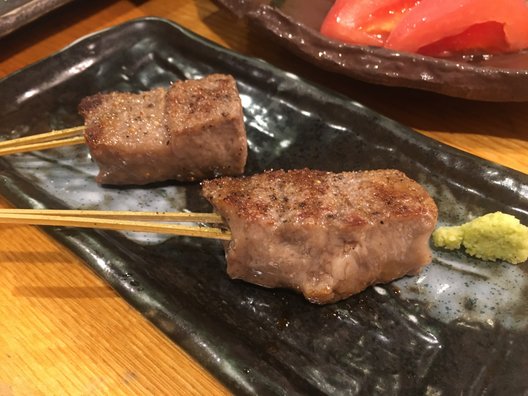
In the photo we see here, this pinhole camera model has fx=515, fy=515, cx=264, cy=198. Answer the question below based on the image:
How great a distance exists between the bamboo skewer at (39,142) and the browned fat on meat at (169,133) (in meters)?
0.12

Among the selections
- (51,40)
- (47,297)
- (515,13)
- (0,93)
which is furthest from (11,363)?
(515,13)

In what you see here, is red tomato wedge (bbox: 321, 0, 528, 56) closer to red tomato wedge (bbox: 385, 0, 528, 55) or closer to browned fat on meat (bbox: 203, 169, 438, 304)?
red tomato wedge (bbox: 385, 0, 528, 55)

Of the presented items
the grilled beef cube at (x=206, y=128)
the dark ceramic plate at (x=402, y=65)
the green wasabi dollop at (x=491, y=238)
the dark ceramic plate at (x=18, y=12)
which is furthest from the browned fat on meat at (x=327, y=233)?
the dark ceramic plate at (x=18, y=12)

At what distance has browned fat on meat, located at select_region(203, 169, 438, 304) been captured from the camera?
235 centimetres

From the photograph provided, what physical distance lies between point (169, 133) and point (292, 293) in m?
1.13

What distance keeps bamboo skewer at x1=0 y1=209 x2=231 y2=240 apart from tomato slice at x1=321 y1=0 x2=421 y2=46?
178 centimetres

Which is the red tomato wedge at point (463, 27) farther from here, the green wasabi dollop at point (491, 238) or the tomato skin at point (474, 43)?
the green wasabi dollop at point (491, 238)

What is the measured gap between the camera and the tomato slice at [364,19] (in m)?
3.55

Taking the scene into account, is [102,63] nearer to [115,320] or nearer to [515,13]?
[115,320]

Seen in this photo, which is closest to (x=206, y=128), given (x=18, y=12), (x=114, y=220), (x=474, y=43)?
(x=114, y=220)

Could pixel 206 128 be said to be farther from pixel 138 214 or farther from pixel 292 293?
pixel 292 293

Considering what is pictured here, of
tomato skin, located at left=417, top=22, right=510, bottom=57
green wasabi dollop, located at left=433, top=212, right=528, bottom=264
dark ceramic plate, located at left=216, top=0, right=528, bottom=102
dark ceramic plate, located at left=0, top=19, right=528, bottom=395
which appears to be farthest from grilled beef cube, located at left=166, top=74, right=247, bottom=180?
tomato skin, located at left=417, top=22, right=510, bottom=57

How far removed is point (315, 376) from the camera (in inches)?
88.1

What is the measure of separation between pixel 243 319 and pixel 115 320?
63cm
